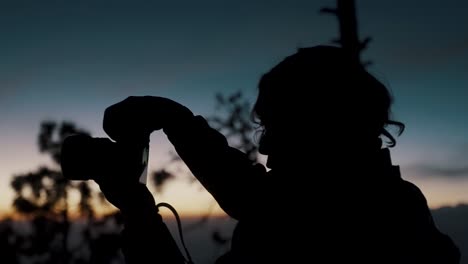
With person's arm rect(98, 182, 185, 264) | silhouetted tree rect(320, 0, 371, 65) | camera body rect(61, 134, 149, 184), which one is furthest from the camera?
silhouetted tree rect(320, 0, 371, 65)

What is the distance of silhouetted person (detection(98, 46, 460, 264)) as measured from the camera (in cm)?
116

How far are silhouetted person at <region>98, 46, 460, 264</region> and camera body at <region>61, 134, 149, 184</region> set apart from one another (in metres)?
0.03

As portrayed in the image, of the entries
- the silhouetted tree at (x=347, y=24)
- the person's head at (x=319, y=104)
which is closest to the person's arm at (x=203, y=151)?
the person's head at (x=319, y=104)

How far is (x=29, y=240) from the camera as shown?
82.3 ft

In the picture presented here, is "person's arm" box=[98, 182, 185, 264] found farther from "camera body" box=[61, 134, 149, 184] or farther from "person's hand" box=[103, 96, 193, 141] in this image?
"person's hand" box=[103, 96, 193, 141]

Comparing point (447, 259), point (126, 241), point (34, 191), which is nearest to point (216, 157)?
point (126, 241)

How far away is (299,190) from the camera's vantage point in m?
1.19

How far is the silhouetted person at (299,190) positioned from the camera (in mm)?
1160

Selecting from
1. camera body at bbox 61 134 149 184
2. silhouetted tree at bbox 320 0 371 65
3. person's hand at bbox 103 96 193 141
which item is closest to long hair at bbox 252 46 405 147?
person's hand at bbox 103 96 193 141

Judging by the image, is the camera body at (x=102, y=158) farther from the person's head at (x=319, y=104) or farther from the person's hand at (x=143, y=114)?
the person's head at (x=319, y=104)

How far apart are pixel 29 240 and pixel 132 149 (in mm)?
26283

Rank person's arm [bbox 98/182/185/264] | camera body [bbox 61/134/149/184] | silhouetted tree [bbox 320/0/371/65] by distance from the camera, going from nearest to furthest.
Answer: person's arm [bbox 98/182/185/264]
camera body [bbox 61/134/149/184]
silhouetted tree [bbox 320/0/371/65]

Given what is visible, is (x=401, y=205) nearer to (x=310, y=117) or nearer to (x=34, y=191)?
(x=310, y=117)

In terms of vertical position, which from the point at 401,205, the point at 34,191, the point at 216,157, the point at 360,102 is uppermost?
the point at 34,191
